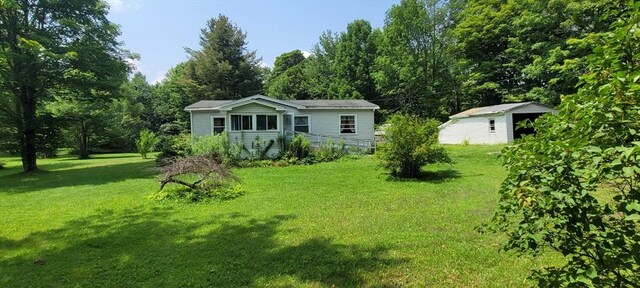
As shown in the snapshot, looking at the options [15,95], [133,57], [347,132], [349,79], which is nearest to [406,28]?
[349,79]

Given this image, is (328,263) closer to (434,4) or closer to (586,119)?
(586,119)

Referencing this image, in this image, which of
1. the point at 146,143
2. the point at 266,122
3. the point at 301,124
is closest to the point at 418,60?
the point at 301,124

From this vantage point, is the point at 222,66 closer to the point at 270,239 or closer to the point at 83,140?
the point at 83,140

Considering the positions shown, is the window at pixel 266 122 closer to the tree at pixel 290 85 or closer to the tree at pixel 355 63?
the tree at pixel 355 63

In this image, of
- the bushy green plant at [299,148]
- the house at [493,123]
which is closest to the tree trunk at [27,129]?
the bushy green plant at [299,148]

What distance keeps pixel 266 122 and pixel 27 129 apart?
11.3 m

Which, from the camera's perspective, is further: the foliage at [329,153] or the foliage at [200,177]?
the foliage at [329,153]

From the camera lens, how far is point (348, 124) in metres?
21.1

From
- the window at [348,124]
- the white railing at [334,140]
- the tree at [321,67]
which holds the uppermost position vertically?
the tree at [321,67]

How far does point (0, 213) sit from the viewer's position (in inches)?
324

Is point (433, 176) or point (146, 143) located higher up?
point (146, 143)

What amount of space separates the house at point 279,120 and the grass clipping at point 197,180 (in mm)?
8285

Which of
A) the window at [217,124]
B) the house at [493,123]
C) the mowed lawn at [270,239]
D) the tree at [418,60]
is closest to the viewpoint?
the mowed lawn at [270,239]

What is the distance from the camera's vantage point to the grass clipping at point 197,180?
29.1 ft
